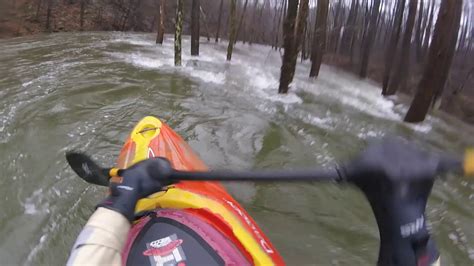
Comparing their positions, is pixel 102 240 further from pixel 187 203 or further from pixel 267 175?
pixel 187 203

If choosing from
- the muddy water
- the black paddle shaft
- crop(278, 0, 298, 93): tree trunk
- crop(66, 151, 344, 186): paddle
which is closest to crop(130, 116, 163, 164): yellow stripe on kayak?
the muddy water

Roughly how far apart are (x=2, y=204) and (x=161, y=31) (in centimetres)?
1509

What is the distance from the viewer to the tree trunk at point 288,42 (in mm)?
7309

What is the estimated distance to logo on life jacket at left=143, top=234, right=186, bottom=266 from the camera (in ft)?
6.51

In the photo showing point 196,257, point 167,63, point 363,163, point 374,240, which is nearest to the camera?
point 363,163

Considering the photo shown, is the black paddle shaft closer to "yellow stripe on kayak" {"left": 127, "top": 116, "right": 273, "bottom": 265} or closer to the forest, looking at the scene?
"yellow stripe on kayak" {"left": 127, "top": 116, "right": 273, "bottom": 265}

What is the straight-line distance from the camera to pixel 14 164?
451 cm

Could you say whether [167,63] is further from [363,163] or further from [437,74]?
[363,163]

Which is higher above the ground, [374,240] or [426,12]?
[426,12]

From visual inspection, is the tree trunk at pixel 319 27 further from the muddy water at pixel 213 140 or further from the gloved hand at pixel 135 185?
the gloved hand at pixel 135 185

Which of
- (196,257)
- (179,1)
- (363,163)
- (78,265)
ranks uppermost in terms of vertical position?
(179,1)

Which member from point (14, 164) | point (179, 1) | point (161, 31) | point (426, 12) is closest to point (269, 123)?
point (14, 164)

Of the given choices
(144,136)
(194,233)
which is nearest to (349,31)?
(144,136)

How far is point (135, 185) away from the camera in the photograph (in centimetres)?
187
